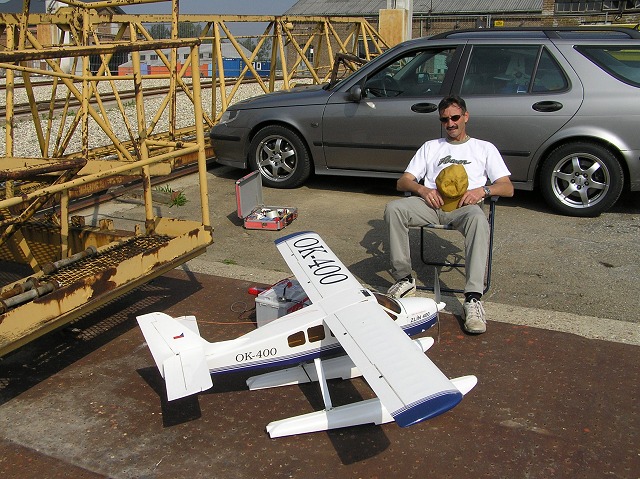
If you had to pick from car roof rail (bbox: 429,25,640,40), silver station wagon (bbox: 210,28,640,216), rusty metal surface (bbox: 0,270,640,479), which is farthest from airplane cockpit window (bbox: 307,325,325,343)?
car roof rail (bbox: 429,25,640,40)

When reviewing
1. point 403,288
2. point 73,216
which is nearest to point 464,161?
point 403,288

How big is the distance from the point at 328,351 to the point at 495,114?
4.08 m

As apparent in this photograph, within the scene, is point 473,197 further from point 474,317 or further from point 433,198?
point 474,317

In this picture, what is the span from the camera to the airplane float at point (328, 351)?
315 cm

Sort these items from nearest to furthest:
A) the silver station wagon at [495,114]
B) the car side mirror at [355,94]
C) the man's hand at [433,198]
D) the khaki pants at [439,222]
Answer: the khaki pants at [439,222]
the man's hand at [433,198]
the silver station wagon at [495,114]
the car side mirror at [355,94]

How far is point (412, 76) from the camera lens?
7.63 metres

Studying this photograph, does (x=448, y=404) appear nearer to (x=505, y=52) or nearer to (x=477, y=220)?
(x=477, y=220)

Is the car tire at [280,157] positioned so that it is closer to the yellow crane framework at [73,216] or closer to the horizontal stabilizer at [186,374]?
the yellow crane framework at [73,216]

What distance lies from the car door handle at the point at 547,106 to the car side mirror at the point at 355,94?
6.05 feet

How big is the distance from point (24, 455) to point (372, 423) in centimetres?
174

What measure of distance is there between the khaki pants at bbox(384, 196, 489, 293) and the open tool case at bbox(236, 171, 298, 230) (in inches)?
71.4

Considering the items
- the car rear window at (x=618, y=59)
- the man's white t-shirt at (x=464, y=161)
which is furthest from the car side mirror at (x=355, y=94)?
the man's white t-shirt at (x=464, y=161)

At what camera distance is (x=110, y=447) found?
3486 mm

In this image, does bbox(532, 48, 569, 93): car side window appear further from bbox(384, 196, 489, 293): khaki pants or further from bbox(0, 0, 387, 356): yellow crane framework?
bbox(0, 0, 387, 356): yellow crane framework
